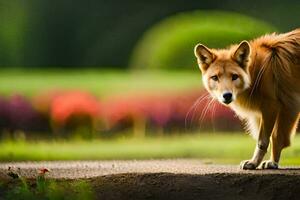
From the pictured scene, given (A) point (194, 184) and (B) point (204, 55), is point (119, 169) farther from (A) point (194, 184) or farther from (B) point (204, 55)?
(B) point (204, 55)

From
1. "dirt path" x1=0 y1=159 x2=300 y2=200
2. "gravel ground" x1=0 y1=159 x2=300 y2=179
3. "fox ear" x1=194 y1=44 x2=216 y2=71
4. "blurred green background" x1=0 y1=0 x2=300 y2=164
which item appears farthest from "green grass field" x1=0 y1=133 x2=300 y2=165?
"dirt path" x1=0 y1=159 x2=300 y2=200

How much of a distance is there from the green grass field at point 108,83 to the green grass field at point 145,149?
5.99 ft

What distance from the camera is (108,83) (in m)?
17.6

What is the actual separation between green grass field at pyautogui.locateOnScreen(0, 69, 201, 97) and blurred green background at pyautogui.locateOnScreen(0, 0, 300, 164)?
22mm

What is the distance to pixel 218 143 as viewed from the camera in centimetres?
1332

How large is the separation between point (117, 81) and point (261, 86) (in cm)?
970

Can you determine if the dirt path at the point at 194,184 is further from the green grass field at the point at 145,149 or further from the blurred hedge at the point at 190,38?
the blurred hedge at the point at 190,38

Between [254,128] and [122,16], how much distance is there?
624 inches

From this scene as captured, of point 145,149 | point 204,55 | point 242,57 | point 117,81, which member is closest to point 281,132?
point 242,57

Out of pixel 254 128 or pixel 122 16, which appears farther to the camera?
pixel 122 16

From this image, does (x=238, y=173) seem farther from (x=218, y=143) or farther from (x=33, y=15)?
(x=33, y=15)

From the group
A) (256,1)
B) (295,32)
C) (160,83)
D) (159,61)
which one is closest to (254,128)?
(295,32)

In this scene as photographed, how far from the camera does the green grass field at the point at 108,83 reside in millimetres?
16172

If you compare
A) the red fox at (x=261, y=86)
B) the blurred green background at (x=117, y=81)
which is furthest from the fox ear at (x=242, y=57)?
the blurred green background at (x=117, y=81)
